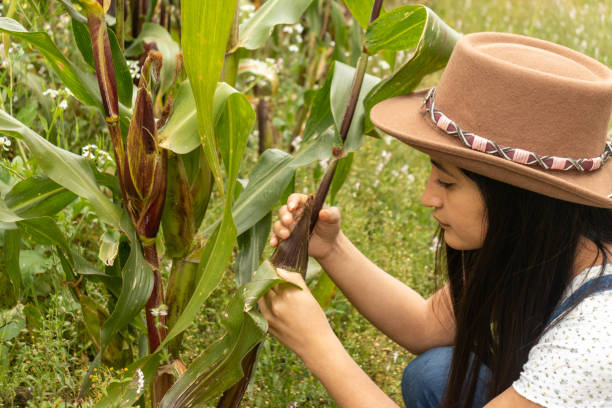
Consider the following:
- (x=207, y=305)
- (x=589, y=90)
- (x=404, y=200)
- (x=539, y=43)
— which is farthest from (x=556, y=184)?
(x=404, y=200)

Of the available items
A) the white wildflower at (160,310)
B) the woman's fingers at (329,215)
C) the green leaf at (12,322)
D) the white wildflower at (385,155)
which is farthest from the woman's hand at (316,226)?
the white wildflower at (385,155)

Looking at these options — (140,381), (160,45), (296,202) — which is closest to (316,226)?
(296,202)

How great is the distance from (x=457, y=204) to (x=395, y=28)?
1.00 ft

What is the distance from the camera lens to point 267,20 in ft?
4.43

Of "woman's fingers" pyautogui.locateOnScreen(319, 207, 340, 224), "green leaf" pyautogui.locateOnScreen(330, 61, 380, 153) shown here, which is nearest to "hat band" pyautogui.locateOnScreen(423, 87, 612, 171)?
"green leaf" pyautogui.locateOnScreen(330, 61, 380, 153)

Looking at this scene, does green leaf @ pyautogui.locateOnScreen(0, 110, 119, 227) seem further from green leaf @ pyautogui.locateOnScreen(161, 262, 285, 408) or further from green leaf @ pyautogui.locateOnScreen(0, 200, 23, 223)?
green leaf @ pyautogui.locateOnScreen(161, 262, 285, 408)

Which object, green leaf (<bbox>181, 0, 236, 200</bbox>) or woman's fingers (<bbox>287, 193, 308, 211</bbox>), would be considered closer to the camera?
green leaf (<bbox>181, 0, 236, 200</bbox>)

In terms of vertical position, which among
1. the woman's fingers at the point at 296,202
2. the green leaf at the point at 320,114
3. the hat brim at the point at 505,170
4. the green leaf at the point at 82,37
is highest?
the hat brim at the point at 505,170

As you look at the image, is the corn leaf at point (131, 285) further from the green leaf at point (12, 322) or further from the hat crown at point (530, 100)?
the hat crown at point (530, 100)

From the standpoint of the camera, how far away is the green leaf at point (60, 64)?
1.11 meters

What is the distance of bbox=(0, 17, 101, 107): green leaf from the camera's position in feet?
3.63

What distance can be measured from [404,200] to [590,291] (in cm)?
134

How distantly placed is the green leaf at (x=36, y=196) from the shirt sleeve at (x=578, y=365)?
0.83 metres

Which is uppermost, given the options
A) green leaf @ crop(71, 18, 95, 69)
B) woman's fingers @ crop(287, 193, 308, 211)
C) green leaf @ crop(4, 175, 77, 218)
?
green leaf @ crop(71, 18, 95, 69)
